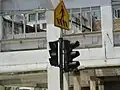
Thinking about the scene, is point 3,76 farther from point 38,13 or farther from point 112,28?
point 112,28

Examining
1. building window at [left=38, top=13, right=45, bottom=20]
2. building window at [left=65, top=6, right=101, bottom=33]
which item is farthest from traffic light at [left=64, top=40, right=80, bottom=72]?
building window at [left=38, top=13, right=45, bottom=20]

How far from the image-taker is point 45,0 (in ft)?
67.6

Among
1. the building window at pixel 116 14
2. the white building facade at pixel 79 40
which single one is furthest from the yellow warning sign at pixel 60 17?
the building window at pixel 116 14

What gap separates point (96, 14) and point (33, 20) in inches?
131

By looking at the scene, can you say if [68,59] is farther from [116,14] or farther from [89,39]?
[116,14]

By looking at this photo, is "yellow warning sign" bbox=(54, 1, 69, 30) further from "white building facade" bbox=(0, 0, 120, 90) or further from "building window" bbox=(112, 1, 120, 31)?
"building window" bbox=(112, 1, 120, 31)

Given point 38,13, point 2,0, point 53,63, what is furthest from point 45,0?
point 53,63

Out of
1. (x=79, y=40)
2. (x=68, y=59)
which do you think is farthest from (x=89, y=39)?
(x=68, y=59)

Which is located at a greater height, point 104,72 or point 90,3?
point 90,3

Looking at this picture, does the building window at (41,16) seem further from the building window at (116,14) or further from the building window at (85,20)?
the building window at (116,14)

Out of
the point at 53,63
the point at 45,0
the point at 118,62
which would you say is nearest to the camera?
the point at 53,63

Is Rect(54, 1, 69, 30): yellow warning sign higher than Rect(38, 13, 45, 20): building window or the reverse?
the reverse

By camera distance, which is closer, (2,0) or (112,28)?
(112,28)

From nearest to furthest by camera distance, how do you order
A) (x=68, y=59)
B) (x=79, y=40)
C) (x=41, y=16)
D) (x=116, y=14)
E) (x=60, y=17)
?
(x=68, y=59) < (x=60, y=17) < (x=116, y=14) < (x=79, y=40) < (x=41, y=16)
